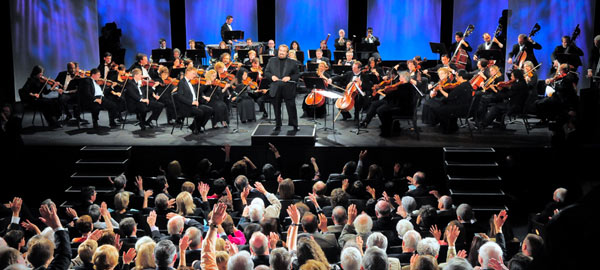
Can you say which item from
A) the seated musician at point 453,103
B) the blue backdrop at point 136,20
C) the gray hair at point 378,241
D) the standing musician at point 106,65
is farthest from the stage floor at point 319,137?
the blue backdrop at point 136,20

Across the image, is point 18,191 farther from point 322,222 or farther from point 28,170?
point 322,222

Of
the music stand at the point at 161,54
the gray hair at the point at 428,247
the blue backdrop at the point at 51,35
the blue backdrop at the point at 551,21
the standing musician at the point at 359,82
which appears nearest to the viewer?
the gray hair at the point at 428,247

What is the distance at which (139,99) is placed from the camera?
954 cm

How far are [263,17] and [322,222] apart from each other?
12.1 m

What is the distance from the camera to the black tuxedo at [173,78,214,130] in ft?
29.9

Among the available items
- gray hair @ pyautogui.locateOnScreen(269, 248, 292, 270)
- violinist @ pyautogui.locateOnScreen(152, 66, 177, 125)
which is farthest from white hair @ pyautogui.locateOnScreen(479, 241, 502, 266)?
violinist @ pyautogui.locateOnScreen(152, 66, 177, 125)

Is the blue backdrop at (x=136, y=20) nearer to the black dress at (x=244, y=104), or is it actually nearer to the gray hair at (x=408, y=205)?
the black dress at (x=244, y=104)

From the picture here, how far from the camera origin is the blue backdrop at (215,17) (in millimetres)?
16484

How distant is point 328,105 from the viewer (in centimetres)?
1117

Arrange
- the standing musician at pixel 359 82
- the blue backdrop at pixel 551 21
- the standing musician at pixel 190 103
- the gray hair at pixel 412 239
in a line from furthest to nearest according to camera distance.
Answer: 1. the blue backdrop at pixel 551 21
2. the standing musician at pixel 359 82
3. the standing musician at pixel 190 103
4. the gray hair at pixel 412 239

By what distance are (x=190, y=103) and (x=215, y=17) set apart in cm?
809

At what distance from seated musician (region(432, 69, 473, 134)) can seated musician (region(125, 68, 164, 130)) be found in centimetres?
456

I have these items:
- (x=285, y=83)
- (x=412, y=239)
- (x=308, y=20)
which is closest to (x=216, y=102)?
(x=285, y=83)

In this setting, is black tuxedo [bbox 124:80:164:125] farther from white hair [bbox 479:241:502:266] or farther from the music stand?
white hair [bbox 479:241:502:266]
